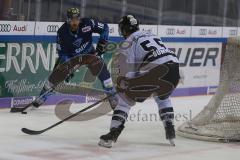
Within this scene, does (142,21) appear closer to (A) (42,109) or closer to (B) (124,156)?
(A) (42,109)

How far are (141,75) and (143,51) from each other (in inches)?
11.2

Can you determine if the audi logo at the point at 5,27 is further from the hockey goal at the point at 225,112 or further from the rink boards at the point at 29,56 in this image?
the hockey goal at the point at 225,112

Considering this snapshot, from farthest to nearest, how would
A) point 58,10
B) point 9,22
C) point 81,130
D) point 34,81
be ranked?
point 58,10, point 34,81, point 9,22, point 81,130

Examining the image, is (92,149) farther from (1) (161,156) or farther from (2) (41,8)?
(2) (41,8)

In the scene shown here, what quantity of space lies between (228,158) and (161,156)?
0.58m

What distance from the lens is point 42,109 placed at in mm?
8203


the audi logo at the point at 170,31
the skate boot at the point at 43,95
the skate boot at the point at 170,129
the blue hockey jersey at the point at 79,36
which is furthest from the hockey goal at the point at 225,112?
the audi logo at the point at 170,31

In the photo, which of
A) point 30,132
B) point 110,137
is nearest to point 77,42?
point 30,132

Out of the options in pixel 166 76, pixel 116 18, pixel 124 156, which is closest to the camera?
pixel 124 156

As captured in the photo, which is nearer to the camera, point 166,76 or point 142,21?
point 166,76

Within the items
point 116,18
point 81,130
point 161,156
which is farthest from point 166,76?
point 116,18

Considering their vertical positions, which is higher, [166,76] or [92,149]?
[166,76]

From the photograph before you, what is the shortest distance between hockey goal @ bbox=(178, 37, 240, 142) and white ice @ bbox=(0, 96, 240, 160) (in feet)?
0.54

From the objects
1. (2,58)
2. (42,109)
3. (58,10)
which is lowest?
(42,109)
